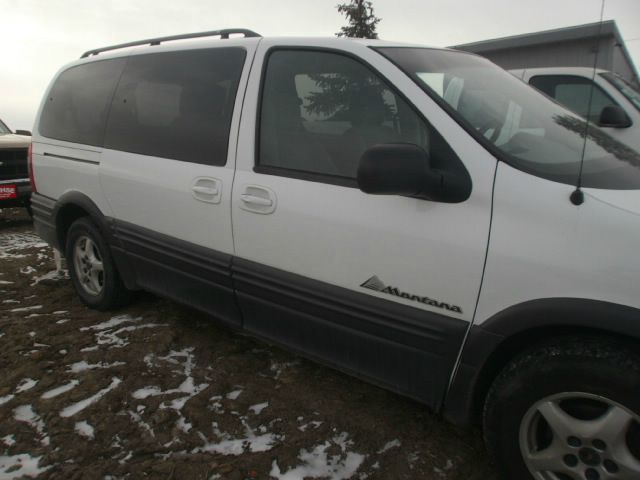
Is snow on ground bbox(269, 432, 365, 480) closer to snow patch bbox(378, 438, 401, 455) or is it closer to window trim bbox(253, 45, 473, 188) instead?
snow patch bbox(378, 438, 401, 455)

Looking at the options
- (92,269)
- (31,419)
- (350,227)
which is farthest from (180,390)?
(92,269)

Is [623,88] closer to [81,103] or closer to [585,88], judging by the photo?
[585,88]

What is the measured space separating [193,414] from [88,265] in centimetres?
178

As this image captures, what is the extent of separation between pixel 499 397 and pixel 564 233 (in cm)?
64

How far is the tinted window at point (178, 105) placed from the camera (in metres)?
2.56

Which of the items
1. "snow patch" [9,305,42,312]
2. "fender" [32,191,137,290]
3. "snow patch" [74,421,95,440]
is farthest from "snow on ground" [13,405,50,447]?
"snow patch" [9,305,42,312]

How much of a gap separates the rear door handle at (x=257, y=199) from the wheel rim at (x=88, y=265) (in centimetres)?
166

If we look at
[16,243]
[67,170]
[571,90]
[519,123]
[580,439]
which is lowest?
[16,243]

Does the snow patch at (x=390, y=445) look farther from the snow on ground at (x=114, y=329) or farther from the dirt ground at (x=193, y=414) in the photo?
the snow on ground at (x=114, y=329)

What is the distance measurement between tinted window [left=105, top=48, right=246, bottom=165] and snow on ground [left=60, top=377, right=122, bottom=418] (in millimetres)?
1303

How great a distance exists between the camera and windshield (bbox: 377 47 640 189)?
178cm

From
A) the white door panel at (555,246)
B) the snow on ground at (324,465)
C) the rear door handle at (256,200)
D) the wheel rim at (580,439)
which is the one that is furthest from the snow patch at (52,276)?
the wheel rim at (580,439)

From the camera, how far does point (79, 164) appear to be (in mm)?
3383

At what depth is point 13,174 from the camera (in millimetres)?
6727
